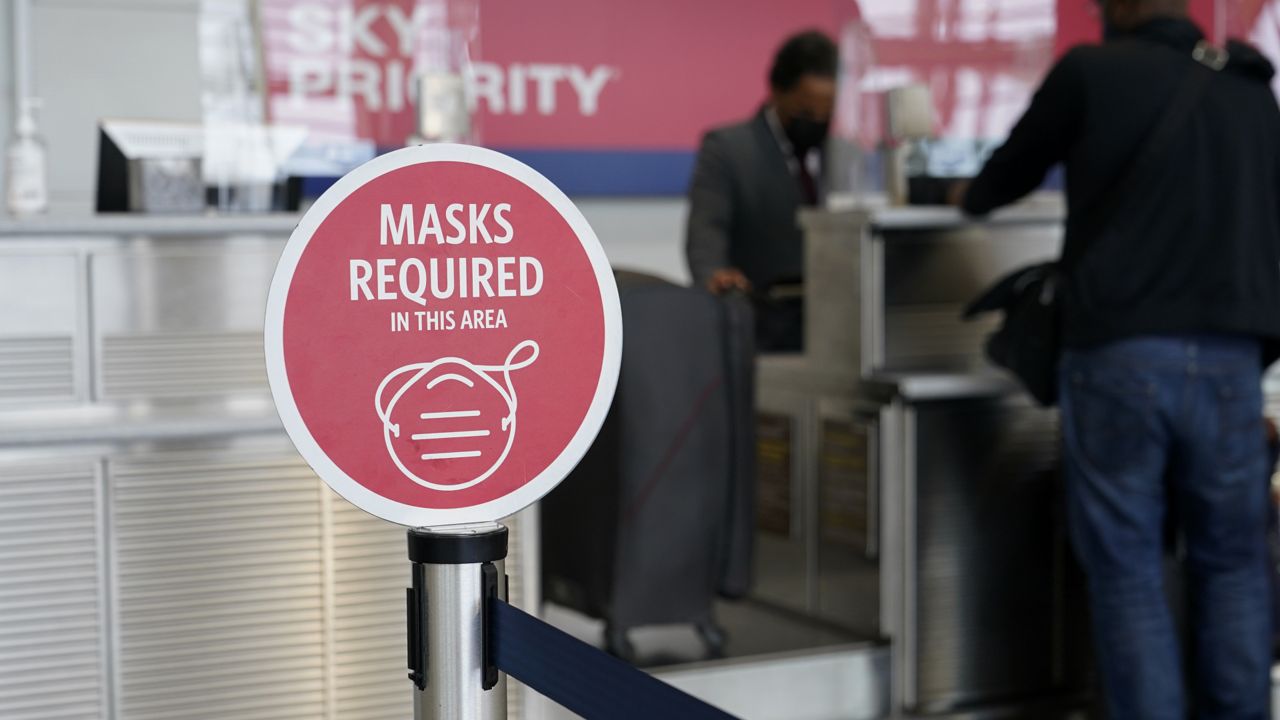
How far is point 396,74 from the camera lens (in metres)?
3.91

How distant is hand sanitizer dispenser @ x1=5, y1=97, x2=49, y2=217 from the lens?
286 cm

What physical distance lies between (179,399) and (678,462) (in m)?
1.00

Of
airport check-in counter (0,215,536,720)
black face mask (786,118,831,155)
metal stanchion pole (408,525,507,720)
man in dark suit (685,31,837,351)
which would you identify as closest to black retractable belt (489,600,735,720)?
metal stanchion pole (408,525,507,720)

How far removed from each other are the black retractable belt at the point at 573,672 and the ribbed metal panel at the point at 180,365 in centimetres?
171

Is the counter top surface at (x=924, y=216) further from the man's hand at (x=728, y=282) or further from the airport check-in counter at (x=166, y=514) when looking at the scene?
the airport check-in counter at (x=166, y=514)

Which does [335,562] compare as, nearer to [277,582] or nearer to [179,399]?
Result: [277,582]

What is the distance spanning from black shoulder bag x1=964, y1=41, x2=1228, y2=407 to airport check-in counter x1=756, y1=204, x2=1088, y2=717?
0.51 ft

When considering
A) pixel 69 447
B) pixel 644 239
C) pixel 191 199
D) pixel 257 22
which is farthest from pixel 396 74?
pixel 644 239

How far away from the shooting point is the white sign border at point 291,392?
957mm

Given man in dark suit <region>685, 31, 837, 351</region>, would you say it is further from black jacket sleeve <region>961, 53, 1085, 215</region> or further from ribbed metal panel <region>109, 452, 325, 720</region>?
ribbed metal panel <region>109, 452, 325, 720</region>

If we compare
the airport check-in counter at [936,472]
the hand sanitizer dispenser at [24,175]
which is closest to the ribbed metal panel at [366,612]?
the hand sanitizer dispenser at [24,175]

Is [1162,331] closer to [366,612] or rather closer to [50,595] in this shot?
[366,612]

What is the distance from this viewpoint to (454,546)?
0.99 meters

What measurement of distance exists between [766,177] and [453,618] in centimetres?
338
